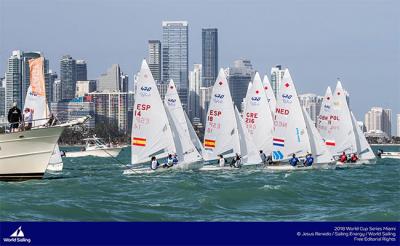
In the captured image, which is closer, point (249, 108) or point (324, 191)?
point (324, 191)

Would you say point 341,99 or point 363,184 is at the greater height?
point 341,99

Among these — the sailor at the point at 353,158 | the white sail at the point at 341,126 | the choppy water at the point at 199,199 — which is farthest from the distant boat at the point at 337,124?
the choppy water at the point at 199,199

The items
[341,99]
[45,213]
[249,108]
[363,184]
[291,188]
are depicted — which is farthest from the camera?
[341,99]

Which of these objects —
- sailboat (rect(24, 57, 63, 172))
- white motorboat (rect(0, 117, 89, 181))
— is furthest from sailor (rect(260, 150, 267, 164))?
white motorboat (rect(0, 117, 89, 181))

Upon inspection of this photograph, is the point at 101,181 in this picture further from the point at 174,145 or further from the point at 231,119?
the point at 231,119

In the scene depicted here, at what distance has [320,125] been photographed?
63375mm

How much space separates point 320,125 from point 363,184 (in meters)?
22.7

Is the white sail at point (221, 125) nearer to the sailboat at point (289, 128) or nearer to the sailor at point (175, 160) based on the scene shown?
the sailboat at point (289, 128)

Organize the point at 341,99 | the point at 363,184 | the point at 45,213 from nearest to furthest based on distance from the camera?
1. the point at 45,213
2. the point at 363,184
3. the point at 341,99

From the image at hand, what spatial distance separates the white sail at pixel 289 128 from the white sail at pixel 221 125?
255cm

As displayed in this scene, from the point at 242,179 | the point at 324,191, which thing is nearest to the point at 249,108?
the point at 242,179

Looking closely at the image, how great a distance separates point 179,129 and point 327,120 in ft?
56.5

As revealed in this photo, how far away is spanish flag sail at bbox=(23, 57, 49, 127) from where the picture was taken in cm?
4100

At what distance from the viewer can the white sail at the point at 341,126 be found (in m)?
63.0
